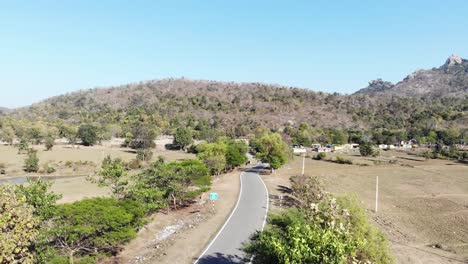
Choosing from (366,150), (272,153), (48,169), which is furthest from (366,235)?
(366,150)

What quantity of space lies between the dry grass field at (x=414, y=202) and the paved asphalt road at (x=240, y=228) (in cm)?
225

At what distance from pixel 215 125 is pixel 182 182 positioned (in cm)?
12930

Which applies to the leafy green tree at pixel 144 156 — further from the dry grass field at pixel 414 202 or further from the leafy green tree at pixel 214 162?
the dry grass field at pixel 414 202

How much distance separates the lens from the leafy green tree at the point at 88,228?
69.5 feet

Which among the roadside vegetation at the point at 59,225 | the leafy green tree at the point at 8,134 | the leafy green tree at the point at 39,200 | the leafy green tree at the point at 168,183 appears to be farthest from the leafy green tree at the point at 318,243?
the leafy green tree at the point at 8,134

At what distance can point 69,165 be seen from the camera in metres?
82.5

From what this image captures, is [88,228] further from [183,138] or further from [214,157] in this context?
[183,138]

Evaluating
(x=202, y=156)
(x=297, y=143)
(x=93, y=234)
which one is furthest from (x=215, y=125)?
(x=93, y=234)

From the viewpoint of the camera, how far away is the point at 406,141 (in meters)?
163

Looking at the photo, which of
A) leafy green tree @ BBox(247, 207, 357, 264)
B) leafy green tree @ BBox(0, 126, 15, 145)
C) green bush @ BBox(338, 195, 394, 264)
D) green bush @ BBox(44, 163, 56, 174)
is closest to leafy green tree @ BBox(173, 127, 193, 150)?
green bush @ BBox(44, 163, 56, 174)

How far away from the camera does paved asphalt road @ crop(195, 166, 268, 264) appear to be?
2515 centimetres

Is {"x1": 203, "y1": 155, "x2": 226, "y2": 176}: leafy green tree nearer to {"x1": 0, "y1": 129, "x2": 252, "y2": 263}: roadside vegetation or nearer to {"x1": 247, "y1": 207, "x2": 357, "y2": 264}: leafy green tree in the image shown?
{"x1": 0, "y1": 129, "x2": 252, "y2": 263}: roadside vegetation

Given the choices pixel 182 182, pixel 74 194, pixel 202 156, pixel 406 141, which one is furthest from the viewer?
pixel 406 141

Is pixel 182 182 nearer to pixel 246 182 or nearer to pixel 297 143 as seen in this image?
pixel 246 182
